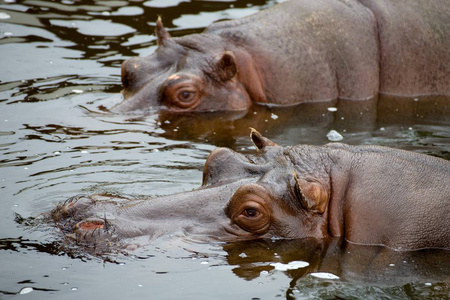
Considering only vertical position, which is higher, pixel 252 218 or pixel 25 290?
pixel 252 218

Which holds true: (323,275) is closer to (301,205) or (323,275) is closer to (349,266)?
(349,266)

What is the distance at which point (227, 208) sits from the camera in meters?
6.07

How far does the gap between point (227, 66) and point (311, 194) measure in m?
4.31

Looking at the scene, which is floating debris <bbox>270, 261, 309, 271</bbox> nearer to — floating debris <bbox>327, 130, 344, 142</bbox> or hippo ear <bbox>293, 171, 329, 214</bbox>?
hippo ear <bbox>293, 171, 329, 214</bbox>

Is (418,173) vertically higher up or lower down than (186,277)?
higher up

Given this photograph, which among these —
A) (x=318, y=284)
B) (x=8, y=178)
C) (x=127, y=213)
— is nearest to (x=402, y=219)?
(x=318, y=284)

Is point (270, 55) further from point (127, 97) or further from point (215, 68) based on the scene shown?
point (127, 97)

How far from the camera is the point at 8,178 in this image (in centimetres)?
767

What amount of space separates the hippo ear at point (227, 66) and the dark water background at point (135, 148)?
492 mm

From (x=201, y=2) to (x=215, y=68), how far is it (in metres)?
4.52

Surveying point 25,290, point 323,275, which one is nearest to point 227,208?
point 323,275

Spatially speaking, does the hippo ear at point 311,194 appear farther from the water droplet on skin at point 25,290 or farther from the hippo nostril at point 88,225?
the water droplet on skin at point 25,290

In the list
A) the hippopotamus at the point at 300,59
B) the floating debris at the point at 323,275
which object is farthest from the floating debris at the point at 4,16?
the floating debris at the point at 323,275

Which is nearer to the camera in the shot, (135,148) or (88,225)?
(88,225)
